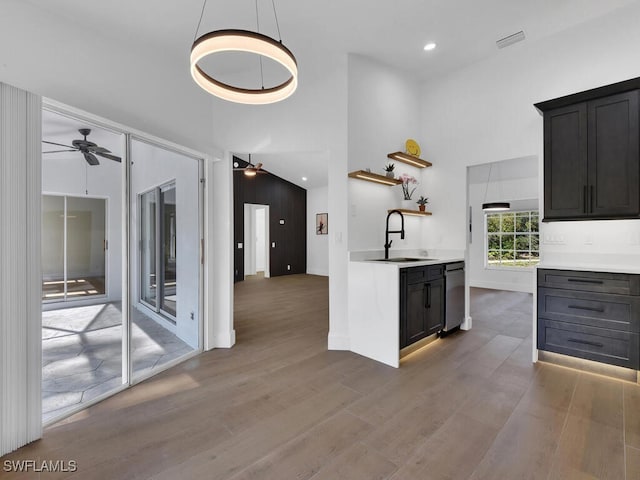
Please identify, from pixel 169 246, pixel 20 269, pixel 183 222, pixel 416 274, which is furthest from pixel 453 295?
pixel 20 269

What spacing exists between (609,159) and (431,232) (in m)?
1.95

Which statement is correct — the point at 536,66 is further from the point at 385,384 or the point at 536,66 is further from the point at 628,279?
the point at 385,384

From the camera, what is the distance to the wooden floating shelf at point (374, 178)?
3.29 meters

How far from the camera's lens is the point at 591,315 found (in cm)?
271

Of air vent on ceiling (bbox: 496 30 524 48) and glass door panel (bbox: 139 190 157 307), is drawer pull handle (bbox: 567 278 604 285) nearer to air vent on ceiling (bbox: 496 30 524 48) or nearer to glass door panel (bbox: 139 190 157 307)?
air vent on ceiling (bbox: 496 30 524 48)

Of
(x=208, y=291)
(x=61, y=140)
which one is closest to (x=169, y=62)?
(x=61, y=140)

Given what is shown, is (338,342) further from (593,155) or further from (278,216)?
(278,216)

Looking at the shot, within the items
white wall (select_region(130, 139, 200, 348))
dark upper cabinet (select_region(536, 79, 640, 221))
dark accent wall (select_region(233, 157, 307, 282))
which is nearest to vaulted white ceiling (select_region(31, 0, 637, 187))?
dark upper cabinet (select_region(536, 79, 640, 221))

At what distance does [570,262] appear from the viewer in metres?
3.14

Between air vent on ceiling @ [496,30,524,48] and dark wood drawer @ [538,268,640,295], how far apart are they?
8.15 ft

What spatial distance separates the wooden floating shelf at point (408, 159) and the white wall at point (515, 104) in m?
0.18

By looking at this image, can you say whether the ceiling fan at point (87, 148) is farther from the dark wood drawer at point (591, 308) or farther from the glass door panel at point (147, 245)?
the dark wood drawer at point (591, 308)

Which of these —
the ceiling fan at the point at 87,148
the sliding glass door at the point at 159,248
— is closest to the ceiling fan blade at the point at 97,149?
the ceiling fan at the point at 87,148

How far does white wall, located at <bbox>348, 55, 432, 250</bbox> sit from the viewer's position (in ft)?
11.2
